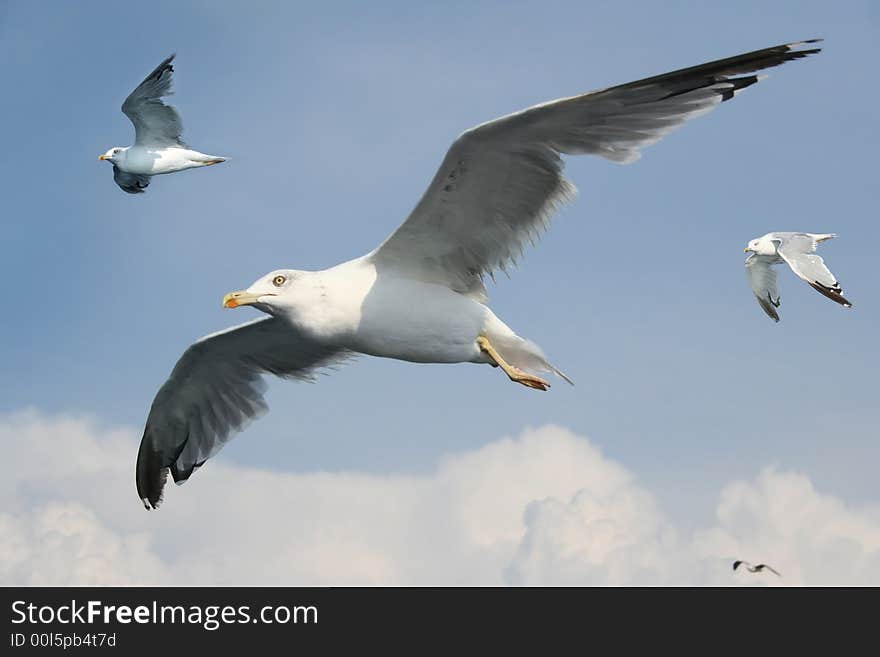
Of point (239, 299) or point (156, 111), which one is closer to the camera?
point (239, 299)

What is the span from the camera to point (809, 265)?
1770 centimetres

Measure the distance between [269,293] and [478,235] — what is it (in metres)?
2.08

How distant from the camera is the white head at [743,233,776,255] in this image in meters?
19.6

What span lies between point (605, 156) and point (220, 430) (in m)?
6.98

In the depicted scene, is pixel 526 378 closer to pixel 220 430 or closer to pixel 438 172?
pixel 438 172

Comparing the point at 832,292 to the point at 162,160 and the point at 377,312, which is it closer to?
the point at 377,312

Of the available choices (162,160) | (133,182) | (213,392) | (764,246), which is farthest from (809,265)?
(133,182)

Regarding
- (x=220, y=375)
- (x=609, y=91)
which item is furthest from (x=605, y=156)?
(x=220, y=375)

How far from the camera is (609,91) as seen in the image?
31.3 feet

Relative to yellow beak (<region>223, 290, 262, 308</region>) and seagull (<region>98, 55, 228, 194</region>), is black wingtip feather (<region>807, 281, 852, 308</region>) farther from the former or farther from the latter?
seagull (<region>98, 55, 228, 194</region>)

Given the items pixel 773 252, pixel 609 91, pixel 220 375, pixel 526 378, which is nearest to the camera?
pixel 609 91

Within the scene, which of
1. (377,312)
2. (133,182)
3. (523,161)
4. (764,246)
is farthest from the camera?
(133,182)

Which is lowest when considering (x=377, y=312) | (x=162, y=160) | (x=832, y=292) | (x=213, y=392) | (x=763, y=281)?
(x=377, y=312)

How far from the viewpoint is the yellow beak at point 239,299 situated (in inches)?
430
